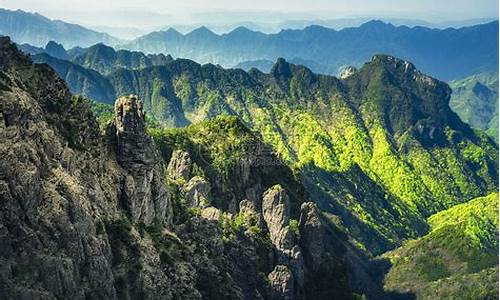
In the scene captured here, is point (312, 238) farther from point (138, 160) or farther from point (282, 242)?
point (138, 160)

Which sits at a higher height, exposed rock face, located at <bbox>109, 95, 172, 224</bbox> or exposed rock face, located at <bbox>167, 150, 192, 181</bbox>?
exposed rock face, located at <bbox>109, 95, 172, 224</bbox>

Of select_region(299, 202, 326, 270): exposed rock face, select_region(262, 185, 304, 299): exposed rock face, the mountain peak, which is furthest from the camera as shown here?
select_region(299, 202, 326, 270): exposed rock face

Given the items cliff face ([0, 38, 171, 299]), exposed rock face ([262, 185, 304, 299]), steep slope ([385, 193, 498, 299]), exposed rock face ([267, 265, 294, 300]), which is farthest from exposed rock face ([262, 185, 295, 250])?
steep slope ([385, 193, 498, 299])

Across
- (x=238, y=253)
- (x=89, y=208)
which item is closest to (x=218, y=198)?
(x=238, y=253)

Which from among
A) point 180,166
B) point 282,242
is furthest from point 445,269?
point 282,242

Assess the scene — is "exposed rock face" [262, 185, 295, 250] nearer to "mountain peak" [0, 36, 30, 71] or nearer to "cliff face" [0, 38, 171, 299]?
"cliff face" [0, 38, 171, 299]

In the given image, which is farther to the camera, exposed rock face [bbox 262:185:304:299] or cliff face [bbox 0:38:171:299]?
exposed rock face [bbox 262:185:304:299]

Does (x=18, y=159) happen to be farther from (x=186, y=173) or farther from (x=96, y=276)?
(x=186, y=173)

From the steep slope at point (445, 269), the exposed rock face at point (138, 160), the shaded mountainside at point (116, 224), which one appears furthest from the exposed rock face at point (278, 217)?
the steep slope at point (445, 269)
